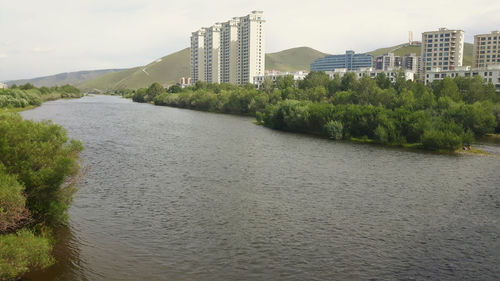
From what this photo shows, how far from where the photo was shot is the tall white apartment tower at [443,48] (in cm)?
16412

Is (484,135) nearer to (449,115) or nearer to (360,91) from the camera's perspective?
(449,115)

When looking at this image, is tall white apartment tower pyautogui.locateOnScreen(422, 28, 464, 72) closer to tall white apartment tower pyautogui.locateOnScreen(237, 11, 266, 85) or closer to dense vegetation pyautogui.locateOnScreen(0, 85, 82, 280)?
tall white apartment tower pyautogui.locateOnScreen(237, 11, 266, 85)

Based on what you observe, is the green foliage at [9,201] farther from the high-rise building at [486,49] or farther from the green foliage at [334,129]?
the high-rise building at [486,49]

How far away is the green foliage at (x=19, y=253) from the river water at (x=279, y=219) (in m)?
1.50

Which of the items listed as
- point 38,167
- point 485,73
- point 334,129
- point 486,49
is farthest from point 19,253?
point 486,49

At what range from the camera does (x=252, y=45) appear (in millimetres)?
184500

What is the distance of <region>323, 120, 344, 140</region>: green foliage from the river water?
610 inches

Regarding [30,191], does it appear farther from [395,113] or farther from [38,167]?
[395,113]

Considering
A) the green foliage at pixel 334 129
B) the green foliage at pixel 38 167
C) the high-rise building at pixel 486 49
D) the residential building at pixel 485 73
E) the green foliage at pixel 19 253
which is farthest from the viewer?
the high-rise building at pixel 486 49

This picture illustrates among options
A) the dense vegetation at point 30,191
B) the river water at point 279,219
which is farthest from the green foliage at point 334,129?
the dense vegetation at point 30,191

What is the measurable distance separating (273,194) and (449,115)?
146 feet

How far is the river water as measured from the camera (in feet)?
61.0

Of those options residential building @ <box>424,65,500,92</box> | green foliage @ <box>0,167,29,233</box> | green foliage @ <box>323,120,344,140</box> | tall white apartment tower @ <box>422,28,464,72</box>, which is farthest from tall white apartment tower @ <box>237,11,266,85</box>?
green foliage @ <box>0,167,29,233</box>

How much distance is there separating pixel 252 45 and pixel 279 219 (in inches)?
6561
